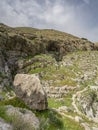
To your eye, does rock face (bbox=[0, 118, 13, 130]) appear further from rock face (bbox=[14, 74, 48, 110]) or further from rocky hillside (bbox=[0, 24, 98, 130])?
rock face (bbox=[14, 74, 48, 110])

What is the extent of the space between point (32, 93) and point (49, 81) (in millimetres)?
77229

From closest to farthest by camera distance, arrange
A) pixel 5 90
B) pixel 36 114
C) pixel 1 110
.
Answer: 1. pixel 1 110
2. pixel 36 114
3. pixel 5 90

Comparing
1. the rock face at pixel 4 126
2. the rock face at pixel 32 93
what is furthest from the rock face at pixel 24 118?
the rock face at pixel 32 93

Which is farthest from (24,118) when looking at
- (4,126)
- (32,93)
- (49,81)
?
(49,81)

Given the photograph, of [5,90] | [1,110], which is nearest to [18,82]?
[1,110]

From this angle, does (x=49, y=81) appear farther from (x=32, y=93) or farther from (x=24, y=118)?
(x=24, y=118)

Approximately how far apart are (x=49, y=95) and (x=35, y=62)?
37.7 meters

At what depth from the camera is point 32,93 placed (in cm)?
5712

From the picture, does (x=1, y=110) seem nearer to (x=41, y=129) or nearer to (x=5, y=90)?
(x=41, y=129)

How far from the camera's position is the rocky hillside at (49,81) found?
5553cm

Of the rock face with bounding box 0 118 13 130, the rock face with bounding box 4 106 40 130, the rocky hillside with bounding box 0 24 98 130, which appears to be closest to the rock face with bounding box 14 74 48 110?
the rocky hillside with bounding box 0 24 98 130

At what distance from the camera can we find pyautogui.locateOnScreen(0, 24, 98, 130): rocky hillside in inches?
2186

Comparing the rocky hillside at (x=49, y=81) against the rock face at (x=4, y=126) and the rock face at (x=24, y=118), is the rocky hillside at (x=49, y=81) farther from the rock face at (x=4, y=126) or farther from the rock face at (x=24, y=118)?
the rock face at (x=4, y=126)

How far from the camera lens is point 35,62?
154m
